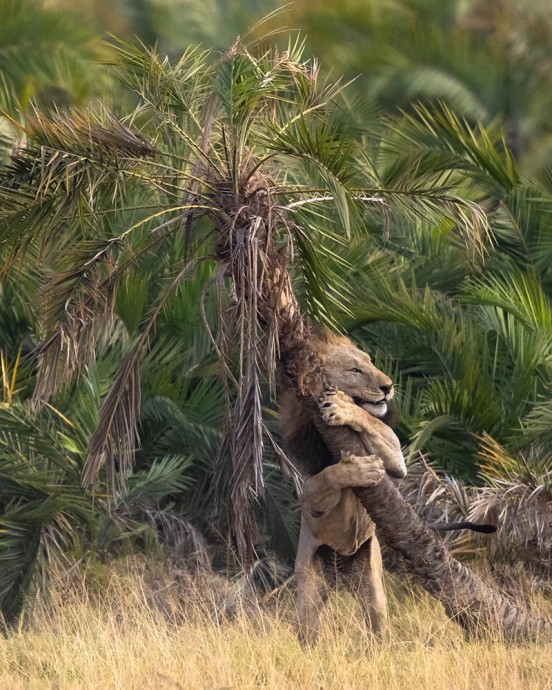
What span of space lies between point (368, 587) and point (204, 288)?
6.59 feet

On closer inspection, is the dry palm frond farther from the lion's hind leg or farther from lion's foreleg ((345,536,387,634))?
lion's foreleg ((345,536,387,634))

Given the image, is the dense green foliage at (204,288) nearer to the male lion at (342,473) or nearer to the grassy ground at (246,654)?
the male lion at (342,473)

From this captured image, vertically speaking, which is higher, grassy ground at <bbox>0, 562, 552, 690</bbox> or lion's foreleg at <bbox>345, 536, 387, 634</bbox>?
lion's foreleg at <bbox>345, 536, 387, 634</bbox>

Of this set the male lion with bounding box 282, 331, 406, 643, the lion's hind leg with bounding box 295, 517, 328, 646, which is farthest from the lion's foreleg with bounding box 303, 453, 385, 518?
the lion's hind leg with bounding box 295, 517, 328, 646

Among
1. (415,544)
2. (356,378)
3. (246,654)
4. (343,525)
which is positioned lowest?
(246,654)

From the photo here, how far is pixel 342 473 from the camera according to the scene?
7.10 meters

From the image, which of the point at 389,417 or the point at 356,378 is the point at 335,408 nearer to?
the point at 356,378

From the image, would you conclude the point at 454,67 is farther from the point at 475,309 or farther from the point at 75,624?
the point at 75,624

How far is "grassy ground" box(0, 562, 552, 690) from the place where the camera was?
6.76 m

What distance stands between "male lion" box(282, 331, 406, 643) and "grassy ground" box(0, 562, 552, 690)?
23 centimetres

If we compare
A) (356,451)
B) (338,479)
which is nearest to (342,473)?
(338,479)

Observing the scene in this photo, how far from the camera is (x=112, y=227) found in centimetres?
911

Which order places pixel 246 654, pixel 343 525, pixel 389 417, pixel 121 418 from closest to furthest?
1. pixel 121 418
2. pixel 246 654
3. pixel 343 525
4. pixel 389 417

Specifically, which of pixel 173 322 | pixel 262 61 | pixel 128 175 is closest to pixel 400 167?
pixel 262 61
